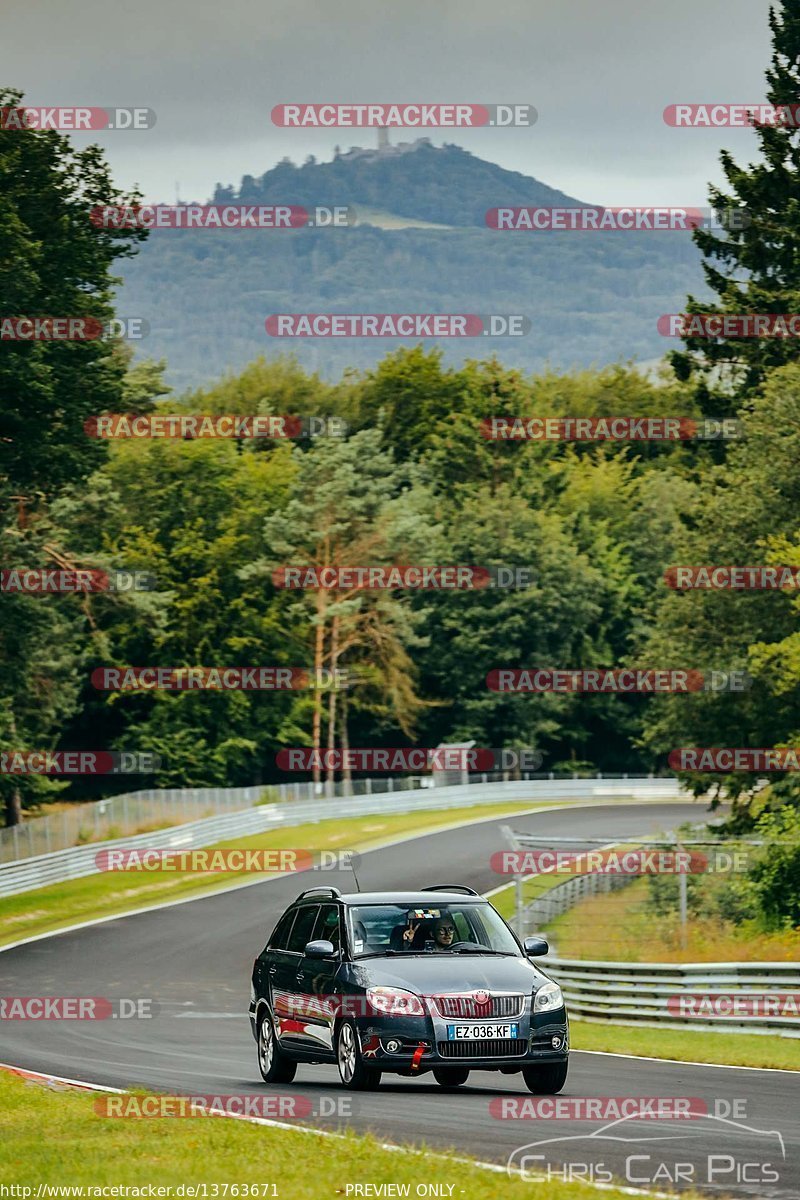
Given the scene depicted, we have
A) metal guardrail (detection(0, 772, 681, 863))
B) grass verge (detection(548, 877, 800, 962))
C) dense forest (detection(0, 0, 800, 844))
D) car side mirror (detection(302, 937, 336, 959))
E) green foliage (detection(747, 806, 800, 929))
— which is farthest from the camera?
metal guardrail (detection(0, 772, 681, 863))

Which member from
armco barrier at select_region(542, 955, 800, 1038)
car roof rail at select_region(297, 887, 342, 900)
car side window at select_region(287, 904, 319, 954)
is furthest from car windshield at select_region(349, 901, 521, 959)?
armco barrier at select_region(542, 955, 800, 1038)

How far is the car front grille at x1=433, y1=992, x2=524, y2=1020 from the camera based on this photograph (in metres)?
14.3

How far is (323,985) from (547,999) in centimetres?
202

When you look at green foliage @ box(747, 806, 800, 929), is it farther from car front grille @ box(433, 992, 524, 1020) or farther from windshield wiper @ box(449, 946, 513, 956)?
car front grille @ box(433, 992, 524, 1020)

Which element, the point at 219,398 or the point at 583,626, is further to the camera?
the point at 219,398

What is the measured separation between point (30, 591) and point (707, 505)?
62.8 feet

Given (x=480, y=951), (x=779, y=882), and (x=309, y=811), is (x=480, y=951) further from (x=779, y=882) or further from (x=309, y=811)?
(x=309, y=811)

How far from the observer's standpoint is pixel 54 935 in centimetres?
4328

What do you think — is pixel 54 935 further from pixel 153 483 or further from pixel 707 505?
pixel 153 483

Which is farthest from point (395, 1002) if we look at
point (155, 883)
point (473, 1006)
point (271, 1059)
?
point (155, 883)

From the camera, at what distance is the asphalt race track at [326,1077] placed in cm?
1106

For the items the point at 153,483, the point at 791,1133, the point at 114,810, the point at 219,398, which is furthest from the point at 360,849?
the point at 219,398

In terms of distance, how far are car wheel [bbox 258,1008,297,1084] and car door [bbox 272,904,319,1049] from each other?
0.24 meters

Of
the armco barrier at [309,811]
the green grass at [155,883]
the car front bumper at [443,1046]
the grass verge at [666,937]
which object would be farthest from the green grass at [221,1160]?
the armco barrier at [309,811]
